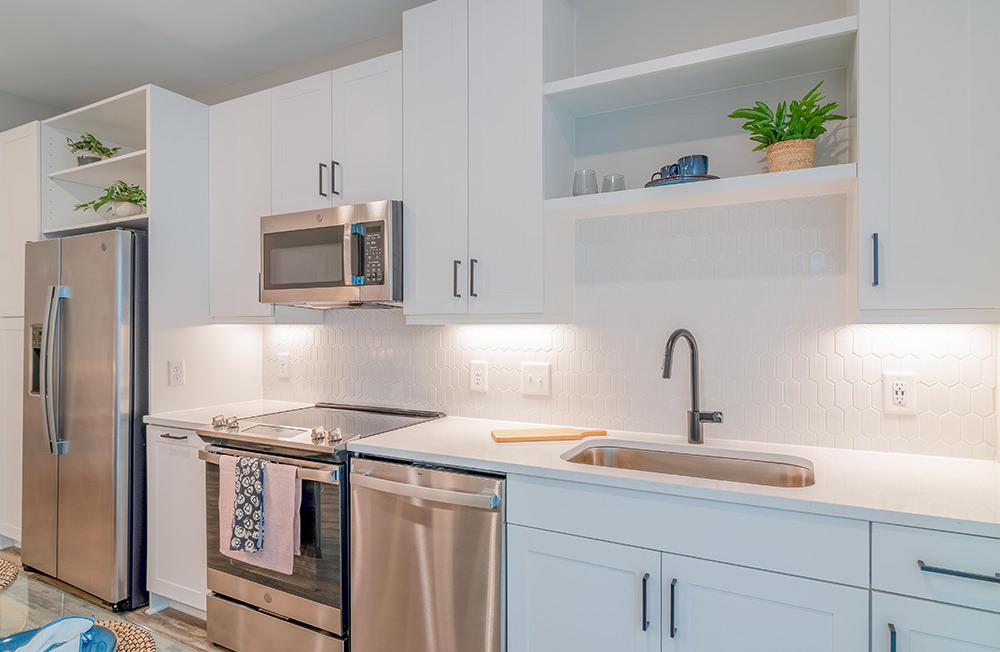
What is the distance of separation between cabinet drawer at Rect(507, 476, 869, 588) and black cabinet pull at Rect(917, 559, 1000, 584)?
10cm

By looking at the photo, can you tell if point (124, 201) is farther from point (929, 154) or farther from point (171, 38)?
point (929, 154)

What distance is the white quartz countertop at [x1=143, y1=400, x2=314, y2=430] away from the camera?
252 centimetres

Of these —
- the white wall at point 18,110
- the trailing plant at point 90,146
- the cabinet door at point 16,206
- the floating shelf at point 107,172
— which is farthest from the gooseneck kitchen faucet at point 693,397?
the white wall at point 18,110

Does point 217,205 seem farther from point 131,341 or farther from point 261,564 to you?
point 261,564

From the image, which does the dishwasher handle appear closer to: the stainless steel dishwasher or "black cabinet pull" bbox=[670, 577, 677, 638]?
the stainless steel dishwasher

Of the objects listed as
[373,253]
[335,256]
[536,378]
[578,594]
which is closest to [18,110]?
[335,256]

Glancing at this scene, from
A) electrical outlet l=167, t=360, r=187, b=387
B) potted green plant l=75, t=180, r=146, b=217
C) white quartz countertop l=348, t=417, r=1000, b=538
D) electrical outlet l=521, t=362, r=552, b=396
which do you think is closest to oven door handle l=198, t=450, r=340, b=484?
white quartz countertop l=348, t=417, r=1000, b=538

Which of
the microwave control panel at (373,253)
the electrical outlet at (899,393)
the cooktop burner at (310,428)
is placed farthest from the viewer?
the microwave control panel at (373,253)

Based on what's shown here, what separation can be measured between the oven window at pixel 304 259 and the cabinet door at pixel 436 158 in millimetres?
301

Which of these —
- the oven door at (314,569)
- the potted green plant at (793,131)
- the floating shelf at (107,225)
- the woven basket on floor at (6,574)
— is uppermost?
the potted green plant at (793,131)

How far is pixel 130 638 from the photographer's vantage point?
103cm

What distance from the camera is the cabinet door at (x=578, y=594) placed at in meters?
1.51

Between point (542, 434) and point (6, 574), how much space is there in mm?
Result: 1586

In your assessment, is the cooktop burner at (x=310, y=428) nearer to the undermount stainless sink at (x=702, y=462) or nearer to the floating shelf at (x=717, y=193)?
the undermount stainless sink at (x=702, y=462)
